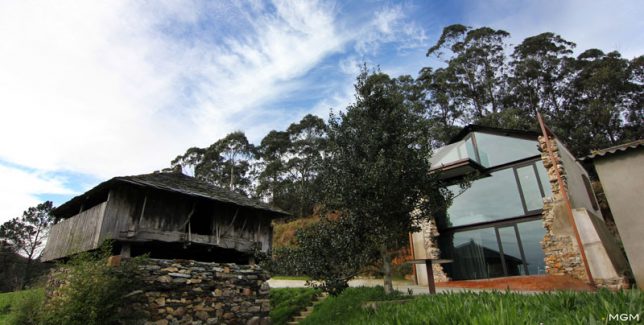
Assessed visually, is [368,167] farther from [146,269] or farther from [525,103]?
[525,103]

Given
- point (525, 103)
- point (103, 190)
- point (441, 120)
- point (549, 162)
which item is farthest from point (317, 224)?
point (525, 103)

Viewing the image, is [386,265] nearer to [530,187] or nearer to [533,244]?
[533,244]

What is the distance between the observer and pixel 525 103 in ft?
112

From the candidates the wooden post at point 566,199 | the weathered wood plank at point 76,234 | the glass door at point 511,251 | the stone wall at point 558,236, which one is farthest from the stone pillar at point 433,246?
the weathered wood plank at point 76,234

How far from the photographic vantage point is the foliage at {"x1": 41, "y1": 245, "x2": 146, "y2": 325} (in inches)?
349

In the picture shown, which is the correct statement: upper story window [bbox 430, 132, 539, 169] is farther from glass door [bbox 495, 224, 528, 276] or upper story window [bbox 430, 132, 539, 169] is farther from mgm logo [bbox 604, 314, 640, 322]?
mgm logo [bbox 604, 314, 640, 322]

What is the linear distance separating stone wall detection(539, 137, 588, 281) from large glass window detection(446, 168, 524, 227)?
133cm

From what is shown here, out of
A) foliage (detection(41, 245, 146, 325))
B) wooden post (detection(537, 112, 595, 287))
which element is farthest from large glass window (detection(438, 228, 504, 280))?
foliage (detection(41, 245, 146, 325))

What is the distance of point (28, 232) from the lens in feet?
157

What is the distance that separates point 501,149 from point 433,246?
235 inches

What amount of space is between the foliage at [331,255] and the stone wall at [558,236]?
27.2 feet

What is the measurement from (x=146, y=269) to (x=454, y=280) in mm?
13337

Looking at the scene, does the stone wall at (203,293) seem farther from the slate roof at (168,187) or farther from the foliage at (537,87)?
the foliage at (537,87)

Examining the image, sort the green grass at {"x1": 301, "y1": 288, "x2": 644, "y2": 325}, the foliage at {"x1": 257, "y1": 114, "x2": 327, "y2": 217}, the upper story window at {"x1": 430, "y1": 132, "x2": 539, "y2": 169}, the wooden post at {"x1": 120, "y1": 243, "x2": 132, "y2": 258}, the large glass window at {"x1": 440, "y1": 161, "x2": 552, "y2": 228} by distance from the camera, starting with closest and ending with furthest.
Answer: the green grass at {"x1": 301, "y1": 288, "x2": 644, "y2": 325} < the wooden post at {"x1": 120, "y1": 243, "x2": 132, "y2": 258} < the large glass window at {"x1": 440, "y1": 161, "x2": 552, "y2": 228} < the upper story window at {"x1": 430, "y1": 132, "x2": 539, "y2": 169} < the foliage at {"x1": 257, "y1": 114, "x2": 327, "y2": 217}
